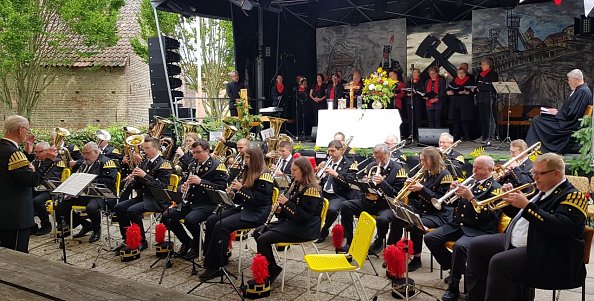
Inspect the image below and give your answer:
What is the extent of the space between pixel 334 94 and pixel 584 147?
7286 millimetres

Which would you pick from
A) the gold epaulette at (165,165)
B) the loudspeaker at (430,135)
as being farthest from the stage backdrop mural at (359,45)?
the gold epaulette at (165,165)

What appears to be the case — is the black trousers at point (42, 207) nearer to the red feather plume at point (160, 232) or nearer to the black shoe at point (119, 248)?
the black shoe at point (119, 248)

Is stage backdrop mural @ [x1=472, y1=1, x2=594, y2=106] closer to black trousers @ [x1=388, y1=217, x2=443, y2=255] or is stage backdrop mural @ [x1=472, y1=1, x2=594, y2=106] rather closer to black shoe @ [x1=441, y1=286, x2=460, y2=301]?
black trousers @ [x1=388, y1=217, x2=443, y2=255]

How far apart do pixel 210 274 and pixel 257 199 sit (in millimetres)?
1072

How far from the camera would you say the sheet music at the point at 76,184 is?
20.8ft

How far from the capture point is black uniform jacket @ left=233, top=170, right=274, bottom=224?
20.7ft

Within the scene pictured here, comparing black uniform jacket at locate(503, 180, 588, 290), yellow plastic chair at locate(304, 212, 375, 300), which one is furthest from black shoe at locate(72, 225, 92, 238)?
black uniform jacket at locate(503, 180, 588, 290)

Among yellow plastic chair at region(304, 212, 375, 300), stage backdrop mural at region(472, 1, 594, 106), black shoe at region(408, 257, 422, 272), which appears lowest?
black shoe at region(408, 257, 422, 272)

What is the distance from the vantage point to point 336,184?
7953mm

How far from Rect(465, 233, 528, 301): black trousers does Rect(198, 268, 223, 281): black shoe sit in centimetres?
292

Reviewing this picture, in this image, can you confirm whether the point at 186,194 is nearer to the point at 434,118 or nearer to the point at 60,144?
the point at 60,144

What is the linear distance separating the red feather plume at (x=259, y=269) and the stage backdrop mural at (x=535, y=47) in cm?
1138

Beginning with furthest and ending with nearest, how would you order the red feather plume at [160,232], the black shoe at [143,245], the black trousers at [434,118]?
the black trousers at [434,118], the black shoe at [143,245], the red feather plume at [160,232]

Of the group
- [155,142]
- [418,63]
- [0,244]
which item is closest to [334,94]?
[418,63]
